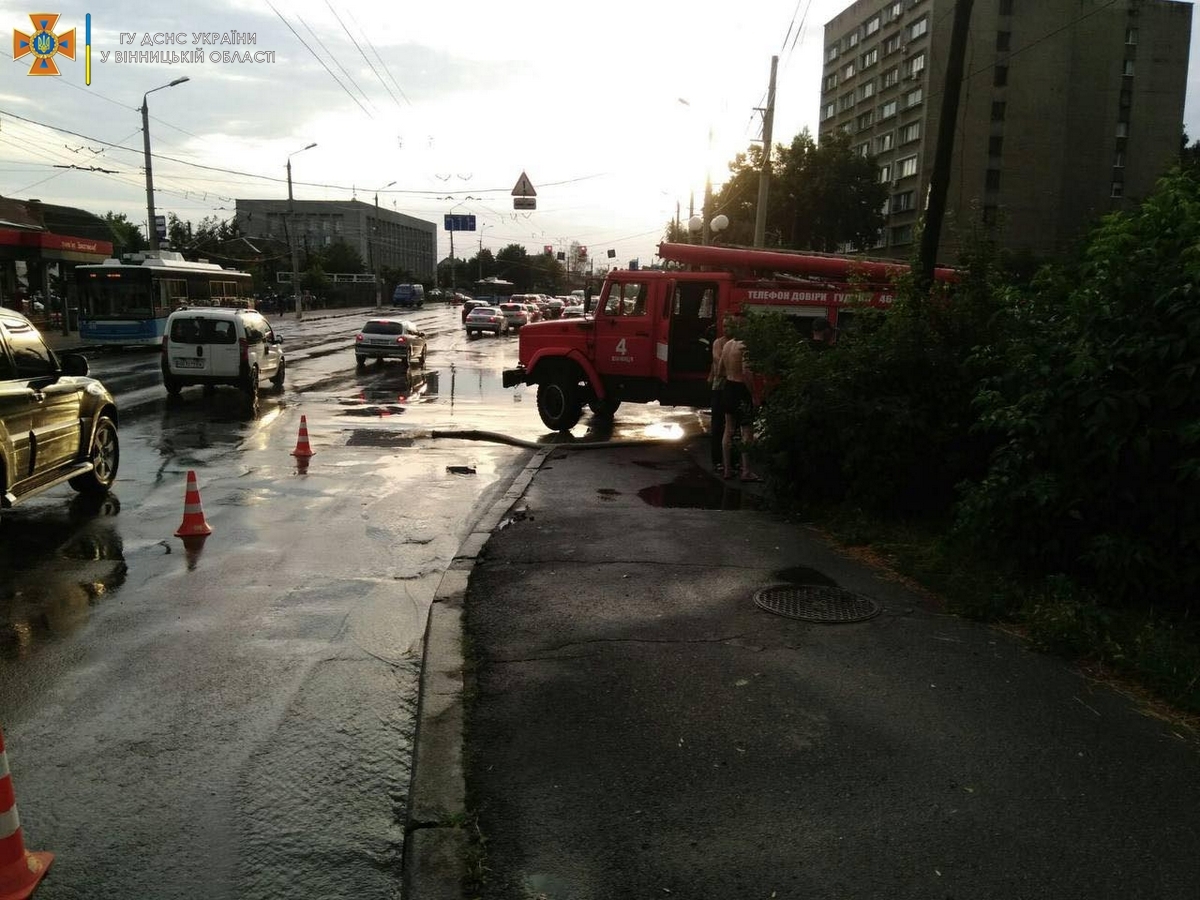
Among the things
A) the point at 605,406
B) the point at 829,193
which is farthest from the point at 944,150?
the point at 829,193

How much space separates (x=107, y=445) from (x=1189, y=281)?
9825 millimetres

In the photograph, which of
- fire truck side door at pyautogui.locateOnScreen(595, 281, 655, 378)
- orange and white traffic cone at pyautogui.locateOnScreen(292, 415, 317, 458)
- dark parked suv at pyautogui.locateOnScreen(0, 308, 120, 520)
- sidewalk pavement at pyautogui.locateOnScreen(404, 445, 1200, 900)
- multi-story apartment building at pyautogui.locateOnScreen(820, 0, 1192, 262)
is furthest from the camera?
multi-story apartment building at pyautogui.locateOnScreen(820, 0, 1192, 262)

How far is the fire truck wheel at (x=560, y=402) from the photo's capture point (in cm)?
1598

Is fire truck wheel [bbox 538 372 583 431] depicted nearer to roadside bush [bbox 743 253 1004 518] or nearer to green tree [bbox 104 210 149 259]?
roadside bush [bbox 743 253 1004 518]

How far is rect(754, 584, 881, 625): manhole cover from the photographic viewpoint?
5.85m

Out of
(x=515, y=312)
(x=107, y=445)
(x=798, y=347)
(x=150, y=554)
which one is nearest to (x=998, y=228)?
(x=798, y=347)

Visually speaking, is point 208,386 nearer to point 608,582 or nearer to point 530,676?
point 608,582

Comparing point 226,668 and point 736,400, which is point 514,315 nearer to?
point 736,400

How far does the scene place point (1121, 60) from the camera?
7156 cm

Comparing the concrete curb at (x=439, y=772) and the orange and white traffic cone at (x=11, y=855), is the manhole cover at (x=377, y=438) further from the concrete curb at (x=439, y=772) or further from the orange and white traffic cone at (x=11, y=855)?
the orange and white traffic cone at (x=11, y=855)

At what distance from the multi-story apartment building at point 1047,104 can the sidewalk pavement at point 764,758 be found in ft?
223

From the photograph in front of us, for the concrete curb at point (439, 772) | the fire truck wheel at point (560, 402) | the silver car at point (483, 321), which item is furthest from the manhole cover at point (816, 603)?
the silver car at point (483, 321)

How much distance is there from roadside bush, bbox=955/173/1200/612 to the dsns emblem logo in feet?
87.7

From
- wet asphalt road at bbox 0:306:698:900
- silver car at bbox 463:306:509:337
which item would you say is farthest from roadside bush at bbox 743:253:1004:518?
silver car at bbox 463:306:509:337
